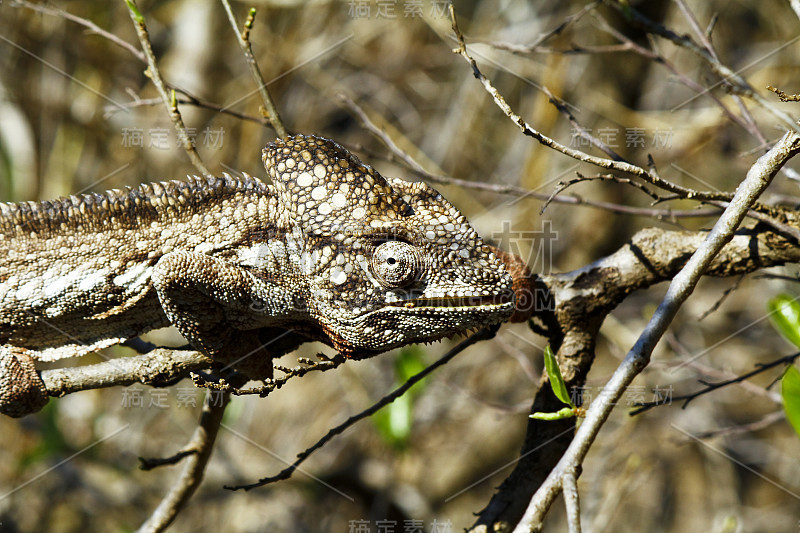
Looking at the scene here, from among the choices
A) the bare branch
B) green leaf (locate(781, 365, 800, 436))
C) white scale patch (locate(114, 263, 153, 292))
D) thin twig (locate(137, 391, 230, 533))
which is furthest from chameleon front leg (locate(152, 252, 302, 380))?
green leaf (locate(781, 365, 800, 436))

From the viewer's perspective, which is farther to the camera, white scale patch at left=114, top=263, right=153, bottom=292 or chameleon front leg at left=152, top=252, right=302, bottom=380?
white scale patch at left=114, top=263, right=153, bottom=292

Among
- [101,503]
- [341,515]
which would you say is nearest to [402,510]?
[341,515]

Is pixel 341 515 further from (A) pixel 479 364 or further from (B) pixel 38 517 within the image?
(B) pixel 38 517

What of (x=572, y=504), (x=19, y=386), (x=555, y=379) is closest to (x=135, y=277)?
(x=19, y=386)

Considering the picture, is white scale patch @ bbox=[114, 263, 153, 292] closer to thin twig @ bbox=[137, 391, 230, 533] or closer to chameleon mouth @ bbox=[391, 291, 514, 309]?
thin twig @ bbox=[137, 391, 230, 533]

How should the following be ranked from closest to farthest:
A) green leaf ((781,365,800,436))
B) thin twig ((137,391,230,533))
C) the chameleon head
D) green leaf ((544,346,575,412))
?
green leaf ((544,346,575,412)) → green leaf ((781,365,800,436)) → the chameleon head → thin twig ((137,391,230,533))

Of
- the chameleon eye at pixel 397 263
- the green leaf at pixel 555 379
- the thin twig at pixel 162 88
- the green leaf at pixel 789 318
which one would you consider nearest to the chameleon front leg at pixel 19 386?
the thin twig at pixel 162 88

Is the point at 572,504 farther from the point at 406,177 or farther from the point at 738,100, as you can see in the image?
the point at 406,177
